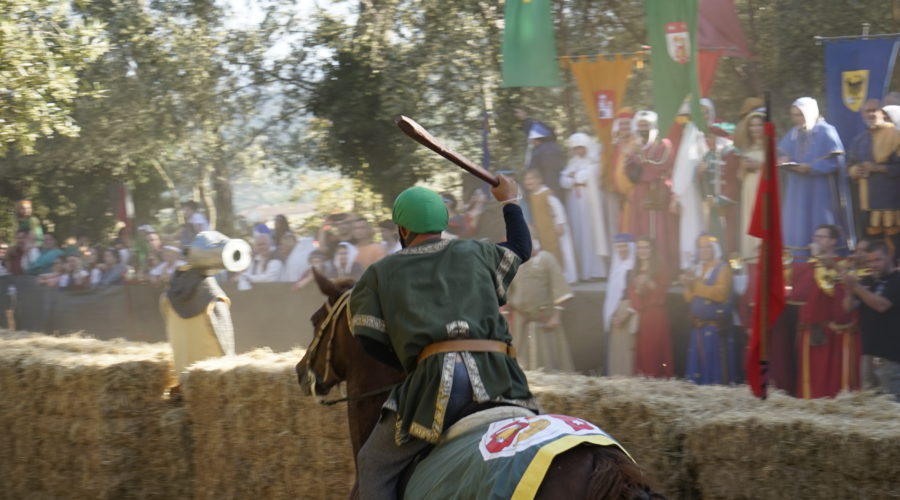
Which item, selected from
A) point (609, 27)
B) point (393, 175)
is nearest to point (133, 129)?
point (393, 175)

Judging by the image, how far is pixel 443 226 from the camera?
450cm

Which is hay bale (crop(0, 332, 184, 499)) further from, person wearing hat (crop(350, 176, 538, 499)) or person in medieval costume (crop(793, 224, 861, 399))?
person in medieval costume (crop(793, 224, 861, 399))

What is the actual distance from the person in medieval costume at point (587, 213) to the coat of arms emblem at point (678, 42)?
1.14 metres

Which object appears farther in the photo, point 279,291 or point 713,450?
point 279,291

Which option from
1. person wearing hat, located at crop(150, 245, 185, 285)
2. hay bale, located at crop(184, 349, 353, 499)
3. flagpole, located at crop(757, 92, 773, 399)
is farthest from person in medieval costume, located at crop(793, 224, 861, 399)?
person wearing hat, located at crop(150, 245, 185, 285)

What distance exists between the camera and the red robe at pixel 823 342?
8000 millimetres

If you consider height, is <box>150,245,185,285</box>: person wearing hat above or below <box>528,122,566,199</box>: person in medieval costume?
below

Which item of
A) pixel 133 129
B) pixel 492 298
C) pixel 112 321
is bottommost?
pixel 112 321

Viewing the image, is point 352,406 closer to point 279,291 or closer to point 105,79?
point 279,291

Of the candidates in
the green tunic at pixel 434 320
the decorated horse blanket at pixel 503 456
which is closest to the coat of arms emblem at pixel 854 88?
the green tunic at pixel 434 320

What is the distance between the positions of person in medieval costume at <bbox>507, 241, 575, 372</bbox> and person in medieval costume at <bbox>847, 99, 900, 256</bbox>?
2649 millimetres

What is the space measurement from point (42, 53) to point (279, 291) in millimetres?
3633

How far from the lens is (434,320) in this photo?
13.8 feet

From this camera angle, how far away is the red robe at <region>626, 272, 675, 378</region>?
9.26 m
